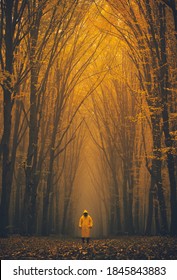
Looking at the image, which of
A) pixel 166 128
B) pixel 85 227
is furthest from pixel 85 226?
pixel 166 128

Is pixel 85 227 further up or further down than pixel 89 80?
further down

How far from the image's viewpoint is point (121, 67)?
20.5 metres

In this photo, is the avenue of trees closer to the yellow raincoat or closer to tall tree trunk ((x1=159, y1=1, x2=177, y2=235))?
tall tree trunk ((x1=159, y1=1, x2=177, y2=235))

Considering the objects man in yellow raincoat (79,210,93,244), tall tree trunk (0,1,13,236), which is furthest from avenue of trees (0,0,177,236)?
man in yellow raincoat (79,210,93,244)

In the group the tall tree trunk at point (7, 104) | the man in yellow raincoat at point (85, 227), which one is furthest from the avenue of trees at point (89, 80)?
the man in yellow raincoat at point (85, 227)

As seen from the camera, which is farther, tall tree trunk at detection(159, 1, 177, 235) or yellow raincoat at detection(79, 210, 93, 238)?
yellow raincoat at detection(79, 210, 93, 238)

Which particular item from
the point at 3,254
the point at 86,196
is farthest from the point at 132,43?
the point at 86,196

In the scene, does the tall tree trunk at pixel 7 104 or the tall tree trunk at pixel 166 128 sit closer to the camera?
the tall tree trunk at pixel 7 104

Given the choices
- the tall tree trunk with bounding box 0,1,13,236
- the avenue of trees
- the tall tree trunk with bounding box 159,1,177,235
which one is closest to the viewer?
the tall tree trunk with bounding box 0,1,13,236

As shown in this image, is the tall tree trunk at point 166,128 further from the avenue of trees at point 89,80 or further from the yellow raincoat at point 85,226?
the yellow raincoat at point 85,226

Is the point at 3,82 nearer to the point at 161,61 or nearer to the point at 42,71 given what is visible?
the point at 161,61

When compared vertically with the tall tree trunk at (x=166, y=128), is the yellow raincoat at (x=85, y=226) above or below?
below

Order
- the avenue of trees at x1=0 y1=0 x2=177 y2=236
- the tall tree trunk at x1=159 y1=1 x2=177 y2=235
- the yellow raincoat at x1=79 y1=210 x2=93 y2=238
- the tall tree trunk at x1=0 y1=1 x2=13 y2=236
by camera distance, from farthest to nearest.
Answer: the yellow raincoat at x1=79 y1=210 x2=93 y2=238 < the tall tree trunk at x1=159 y1=1 x2=177 y2=235 < the avenue of trees at x1=0 y1=0 x2=177 y2=236 < the tall tree trunk at x1=0 y1=1 x2=13 y2=236

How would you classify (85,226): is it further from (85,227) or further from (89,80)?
(89,80)
